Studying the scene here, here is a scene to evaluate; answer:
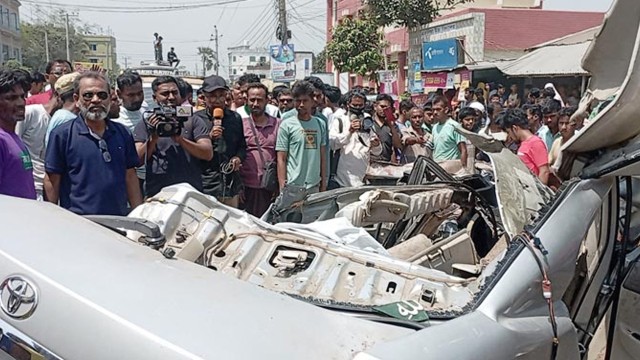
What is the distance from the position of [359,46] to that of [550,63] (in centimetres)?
1433

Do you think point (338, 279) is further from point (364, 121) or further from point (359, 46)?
point (359, 46)

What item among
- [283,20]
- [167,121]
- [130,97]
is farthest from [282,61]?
[167,121]

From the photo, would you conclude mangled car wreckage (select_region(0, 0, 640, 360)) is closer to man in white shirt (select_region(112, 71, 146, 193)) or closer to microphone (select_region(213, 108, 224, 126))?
microphone (select_region(213, 108, 224, 126))

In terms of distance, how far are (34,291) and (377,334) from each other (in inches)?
37.4

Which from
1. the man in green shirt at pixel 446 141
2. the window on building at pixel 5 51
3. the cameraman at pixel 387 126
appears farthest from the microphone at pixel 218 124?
the window on building at pixel 5 51

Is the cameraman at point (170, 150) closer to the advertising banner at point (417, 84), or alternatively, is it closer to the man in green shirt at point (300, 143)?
the man in green shirt at point (300, 143)

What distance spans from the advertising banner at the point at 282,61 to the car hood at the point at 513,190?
22.2 meters

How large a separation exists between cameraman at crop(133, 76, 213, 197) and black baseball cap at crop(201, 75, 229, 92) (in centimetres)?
39

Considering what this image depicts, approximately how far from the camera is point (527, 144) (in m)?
5.59

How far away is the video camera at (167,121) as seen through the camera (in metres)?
4.28

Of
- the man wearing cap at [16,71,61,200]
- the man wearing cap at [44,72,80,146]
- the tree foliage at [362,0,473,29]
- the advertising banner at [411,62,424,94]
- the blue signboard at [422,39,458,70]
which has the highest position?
the tree foliage at [362,0,473,29]

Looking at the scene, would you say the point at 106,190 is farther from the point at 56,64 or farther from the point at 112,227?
the point at 56,64

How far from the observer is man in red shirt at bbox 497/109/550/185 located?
5.47 metres

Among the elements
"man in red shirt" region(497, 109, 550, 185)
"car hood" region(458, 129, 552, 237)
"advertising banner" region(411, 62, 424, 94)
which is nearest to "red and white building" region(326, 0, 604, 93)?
"advertising banner" region(411, 62, 424, 94)
